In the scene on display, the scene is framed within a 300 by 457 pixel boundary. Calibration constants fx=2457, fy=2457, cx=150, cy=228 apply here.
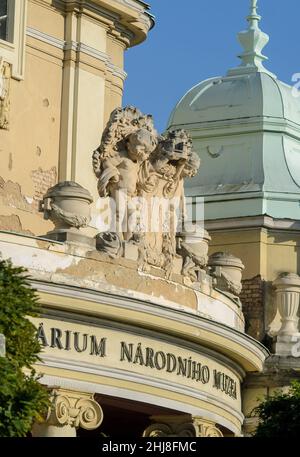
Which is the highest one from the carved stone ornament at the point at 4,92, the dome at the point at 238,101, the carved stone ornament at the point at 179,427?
the dome at the point at 238,101

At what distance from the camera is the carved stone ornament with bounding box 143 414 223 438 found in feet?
123

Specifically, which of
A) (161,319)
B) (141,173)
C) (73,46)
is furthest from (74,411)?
(73,46)

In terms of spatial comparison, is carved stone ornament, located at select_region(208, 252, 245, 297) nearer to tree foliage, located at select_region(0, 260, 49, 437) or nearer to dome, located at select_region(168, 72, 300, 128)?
dome, located at select_region(168, 72, 300, 128)

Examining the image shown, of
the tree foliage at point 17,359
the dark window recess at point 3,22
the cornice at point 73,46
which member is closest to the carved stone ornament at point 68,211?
the tree foliage at point 17,359

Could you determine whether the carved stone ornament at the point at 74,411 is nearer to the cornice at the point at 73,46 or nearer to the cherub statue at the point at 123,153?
the cherub statue at the point at 123,153

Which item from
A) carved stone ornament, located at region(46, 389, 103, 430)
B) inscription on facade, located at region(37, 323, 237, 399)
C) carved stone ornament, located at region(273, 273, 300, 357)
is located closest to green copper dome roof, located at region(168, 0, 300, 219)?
carved stone ornament, located at region(273, 273, 300, 357)

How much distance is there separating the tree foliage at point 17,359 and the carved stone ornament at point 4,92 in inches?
372

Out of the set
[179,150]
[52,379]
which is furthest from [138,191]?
[52,379]

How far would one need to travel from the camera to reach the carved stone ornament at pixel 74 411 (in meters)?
34.6

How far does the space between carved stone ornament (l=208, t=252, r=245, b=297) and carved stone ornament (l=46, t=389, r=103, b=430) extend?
5.20 meters

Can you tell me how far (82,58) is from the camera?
42.4 meters

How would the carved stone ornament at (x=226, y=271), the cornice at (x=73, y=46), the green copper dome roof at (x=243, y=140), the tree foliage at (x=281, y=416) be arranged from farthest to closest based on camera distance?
the green copper dome roof at (x=243, y=140) < the cornice at (x=73, y=46) < the carved stone ornament at (x=226, y=271) < the tree foliage at (x=281, y=416)
